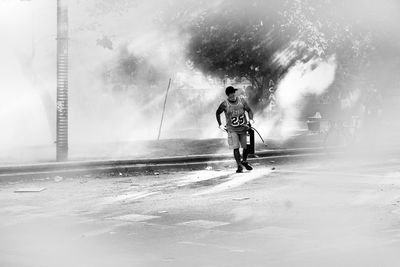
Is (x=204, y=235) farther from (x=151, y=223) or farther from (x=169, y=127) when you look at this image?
(x=169, y=127)

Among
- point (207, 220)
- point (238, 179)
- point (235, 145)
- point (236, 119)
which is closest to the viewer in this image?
point (207, 220)

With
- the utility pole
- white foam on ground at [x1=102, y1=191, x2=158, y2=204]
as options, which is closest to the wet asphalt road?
white foam on ground at [x1=102, y1=191, x2=158, y2=204]

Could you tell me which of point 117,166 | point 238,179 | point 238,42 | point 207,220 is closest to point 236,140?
point 238,179

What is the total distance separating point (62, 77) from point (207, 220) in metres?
9.39

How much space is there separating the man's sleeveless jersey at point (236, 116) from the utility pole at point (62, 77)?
12.3 ft

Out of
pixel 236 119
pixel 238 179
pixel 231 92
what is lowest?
pixel 238 179

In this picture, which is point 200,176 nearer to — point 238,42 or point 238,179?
point 238,179

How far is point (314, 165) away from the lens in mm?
21109

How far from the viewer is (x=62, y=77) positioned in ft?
65.6

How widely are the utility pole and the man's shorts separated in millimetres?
3713

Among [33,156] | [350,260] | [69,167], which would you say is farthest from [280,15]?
[350,260]

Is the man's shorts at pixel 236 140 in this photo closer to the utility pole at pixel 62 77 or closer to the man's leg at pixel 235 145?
the man's leg at pixel 235 145

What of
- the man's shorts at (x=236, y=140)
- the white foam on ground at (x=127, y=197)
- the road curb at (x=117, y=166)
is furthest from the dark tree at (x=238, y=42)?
the white foam on ground at (x=127, y=197)

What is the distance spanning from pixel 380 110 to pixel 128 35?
14.7m
